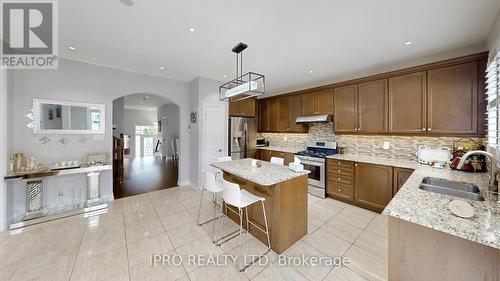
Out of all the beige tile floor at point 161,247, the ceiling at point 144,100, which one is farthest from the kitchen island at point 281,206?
the ceiling at point 144,100

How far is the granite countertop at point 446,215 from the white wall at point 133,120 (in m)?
11.4

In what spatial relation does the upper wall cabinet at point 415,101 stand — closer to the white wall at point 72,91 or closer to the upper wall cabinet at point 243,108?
the upper wall cabinet at point 243,108

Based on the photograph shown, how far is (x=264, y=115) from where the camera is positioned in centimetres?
579

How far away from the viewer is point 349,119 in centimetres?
368

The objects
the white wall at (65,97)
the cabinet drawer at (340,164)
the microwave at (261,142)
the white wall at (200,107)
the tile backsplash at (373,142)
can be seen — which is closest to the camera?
the white wall at (65,97)

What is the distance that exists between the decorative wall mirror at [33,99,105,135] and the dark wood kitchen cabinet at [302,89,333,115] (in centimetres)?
452

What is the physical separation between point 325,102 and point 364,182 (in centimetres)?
193

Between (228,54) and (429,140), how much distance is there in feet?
12.2

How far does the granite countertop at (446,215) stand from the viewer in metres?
0.90

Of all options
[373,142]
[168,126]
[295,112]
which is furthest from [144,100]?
[373,142]

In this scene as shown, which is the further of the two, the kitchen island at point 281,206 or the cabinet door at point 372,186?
the cabinet door at point 372,186

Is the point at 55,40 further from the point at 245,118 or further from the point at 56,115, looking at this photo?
the point at 245,118

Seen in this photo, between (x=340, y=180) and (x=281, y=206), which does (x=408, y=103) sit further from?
(x=281, y=206)

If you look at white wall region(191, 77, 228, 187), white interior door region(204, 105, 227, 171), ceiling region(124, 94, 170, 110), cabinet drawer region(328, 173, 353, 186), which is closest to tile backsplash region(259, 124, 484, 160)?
cabinet drawer region(328, 173, 353, 186)
